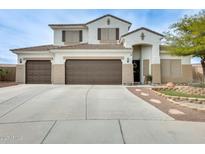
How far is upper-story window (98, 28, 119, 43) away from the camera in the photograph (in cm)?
2458

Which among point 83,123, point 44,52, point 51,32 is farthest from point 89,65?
point 83,123

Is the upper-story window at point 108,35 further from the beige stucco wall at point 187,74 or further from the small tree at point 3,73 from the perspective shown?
the small tree at point 3,73

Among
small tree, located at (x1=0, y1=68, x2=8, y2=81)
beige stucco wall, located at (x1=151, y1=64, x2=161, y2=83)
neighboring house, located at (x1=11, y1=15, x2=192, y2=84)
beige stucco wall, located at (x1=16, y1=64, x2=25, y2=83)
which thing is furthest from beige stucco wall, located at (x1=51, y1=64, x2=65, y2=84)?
beige stucco wall, located at (x1=151, y1=64, x2=161, y2=83)

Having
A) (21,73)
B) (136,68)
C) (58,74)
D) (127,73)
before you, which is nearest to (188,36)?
(127,73)

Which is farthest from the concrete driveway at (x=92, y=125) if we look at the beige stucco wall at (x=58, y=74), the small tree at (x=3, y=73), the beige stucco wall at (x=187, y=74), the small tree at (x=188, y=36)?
the small tree at (x=3, y=73)

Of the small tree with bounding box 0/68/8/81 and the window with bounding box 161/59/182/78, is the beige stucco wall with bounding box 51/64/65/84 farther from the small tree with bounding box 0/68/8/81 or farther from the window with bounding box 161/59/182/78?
the window with bounding box 161/59/182/78

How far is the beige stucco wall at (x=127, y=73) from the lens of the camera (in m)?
20.4

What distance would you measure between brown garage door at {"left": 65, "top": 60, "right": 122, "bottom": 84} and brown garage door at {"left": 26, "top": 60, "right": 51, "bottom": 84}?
221 cm

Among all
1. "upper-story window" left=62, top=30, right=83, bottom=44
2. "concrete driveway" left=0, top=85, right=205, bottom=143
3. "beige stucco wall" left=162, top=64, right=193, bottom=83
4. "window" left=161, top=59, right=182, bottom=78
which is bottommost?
"concrete driveway" left=0, top=85, right=205, bottom=143

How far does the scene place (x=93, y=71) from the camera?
20.5m
